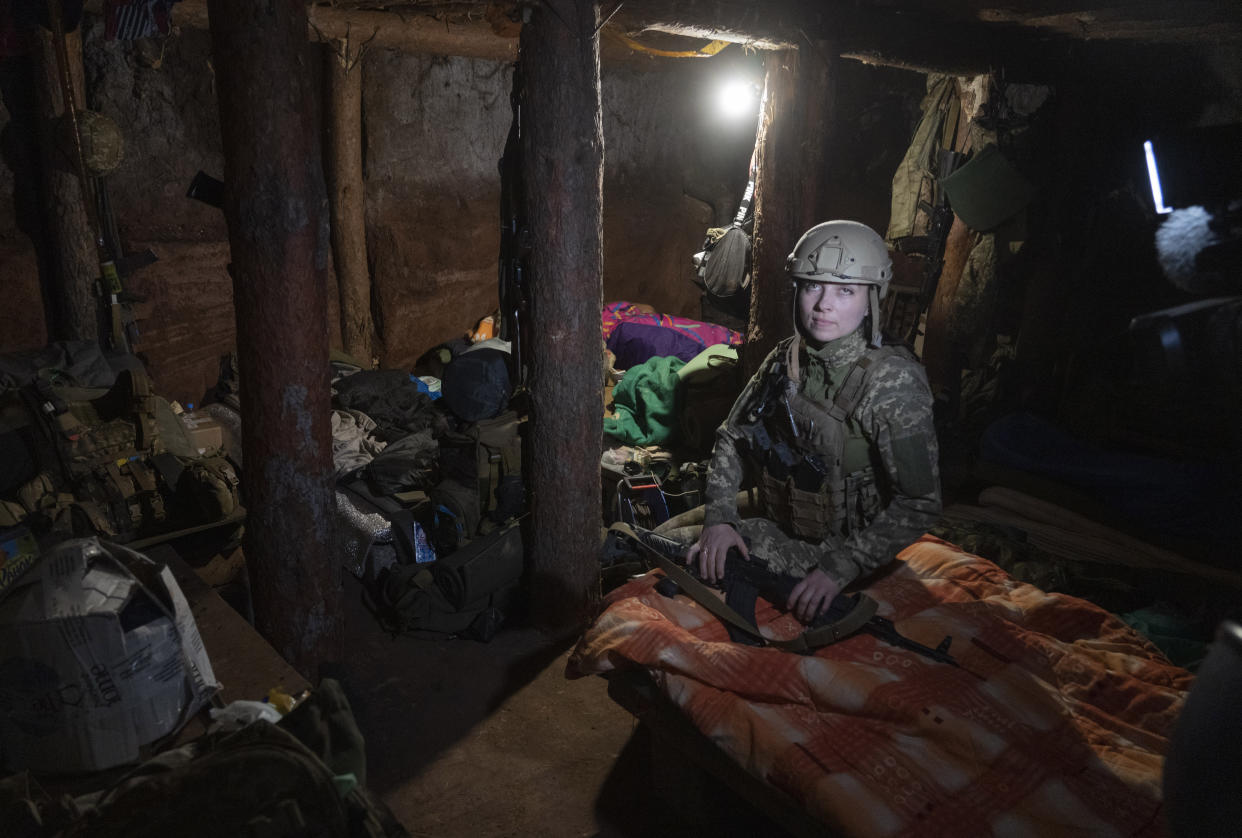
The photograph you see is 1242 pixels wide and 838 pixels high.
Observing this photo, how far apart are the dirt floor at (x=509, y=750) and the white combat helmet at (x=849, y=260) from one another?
1.84 m

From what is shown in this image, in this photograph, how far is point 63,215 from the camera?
481cm

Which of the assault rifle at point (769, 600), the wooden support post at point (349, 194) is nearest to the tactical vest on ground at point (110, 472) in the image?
the wooden support post at point (349, 194)

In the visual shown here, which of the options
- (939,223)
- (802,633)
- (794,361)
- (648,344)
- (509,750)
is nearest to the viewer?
(802,633)

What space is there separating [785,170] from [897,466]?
2.54 meters

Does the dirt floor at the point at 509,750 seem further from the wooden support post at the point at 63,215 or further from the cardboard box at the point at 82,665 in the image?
the wooden support post at the point at 63,215

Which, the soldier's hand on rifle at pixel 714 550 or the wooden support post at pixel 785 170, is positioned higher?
the wooden support post at pixel 785 170

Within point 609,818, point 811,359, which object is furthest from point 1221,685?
point 609,818

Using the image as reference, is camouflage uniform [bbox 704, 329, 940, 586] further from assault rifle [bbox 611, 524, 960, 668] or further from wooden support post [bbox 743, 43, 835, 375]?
wooden support post [bbox 743, 43, 835, 375]

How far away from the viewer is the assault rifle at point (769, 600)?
244 centimetres

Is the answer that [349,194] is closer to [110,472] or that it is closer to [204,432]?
[204,432]

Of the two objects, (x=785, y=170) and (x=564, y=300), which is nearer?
(x=564, y=300)

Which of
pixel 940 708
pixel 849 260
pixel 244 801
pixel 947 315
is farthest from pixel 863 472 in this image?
pixel 947 315

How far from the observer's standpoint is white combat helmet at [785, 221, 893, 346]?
107 inches

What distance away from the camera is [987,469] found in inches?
193
